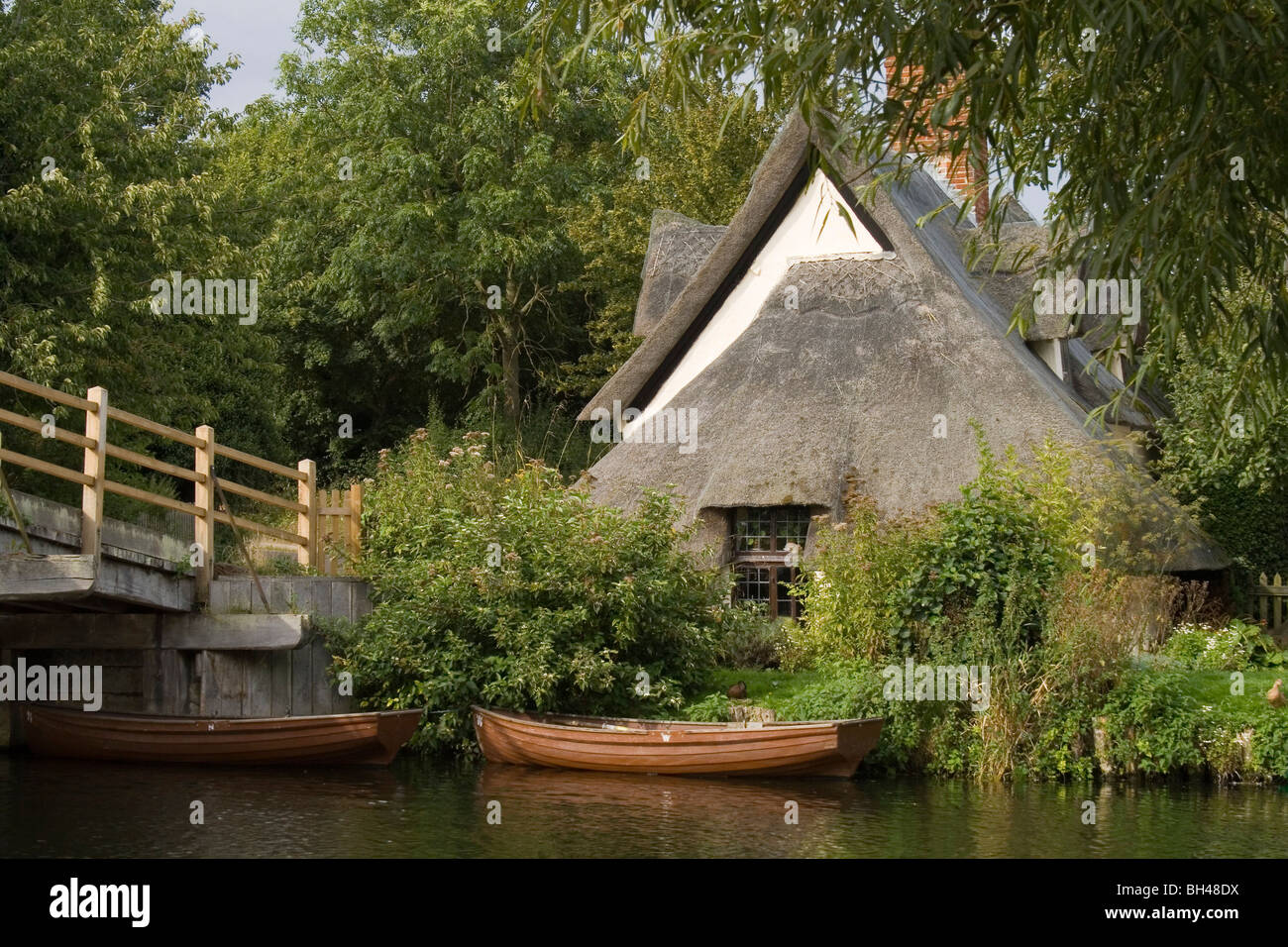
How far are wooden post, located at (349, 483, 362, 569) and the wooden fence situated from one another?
11.6 m

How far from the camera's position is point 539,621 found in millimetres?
16312

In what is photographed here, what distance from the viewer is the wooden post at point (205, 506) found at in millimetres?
16016

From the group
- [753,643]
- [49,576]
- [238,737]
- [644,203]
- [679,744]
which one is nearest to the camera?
[49,576]

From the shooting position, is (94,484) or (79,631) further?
(79,631)

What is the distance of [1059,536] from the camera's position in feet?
54.2

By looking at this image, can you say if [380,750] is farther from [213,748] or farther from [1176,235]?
[1176,235]

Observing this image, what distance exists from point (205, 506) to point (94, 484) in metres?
1.75

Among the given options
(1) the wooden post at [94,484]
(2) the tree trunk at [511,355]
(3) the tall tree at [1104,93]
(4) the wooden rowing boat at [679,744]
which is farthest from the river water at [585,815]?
(2) the tree trunk at [511,355]

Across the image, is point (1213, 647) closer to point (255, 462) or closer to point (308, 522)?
point (308, 522)

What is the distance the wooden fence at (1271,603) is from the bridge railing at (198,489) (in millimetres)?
11840

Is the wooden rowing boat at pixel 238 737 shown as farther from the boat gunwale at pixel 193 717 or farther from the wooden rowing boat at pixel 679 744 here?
the wooden rowing boat at pixel 679 744

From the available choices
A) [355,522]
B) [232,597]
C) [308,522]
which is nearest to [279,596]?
[232,597]
